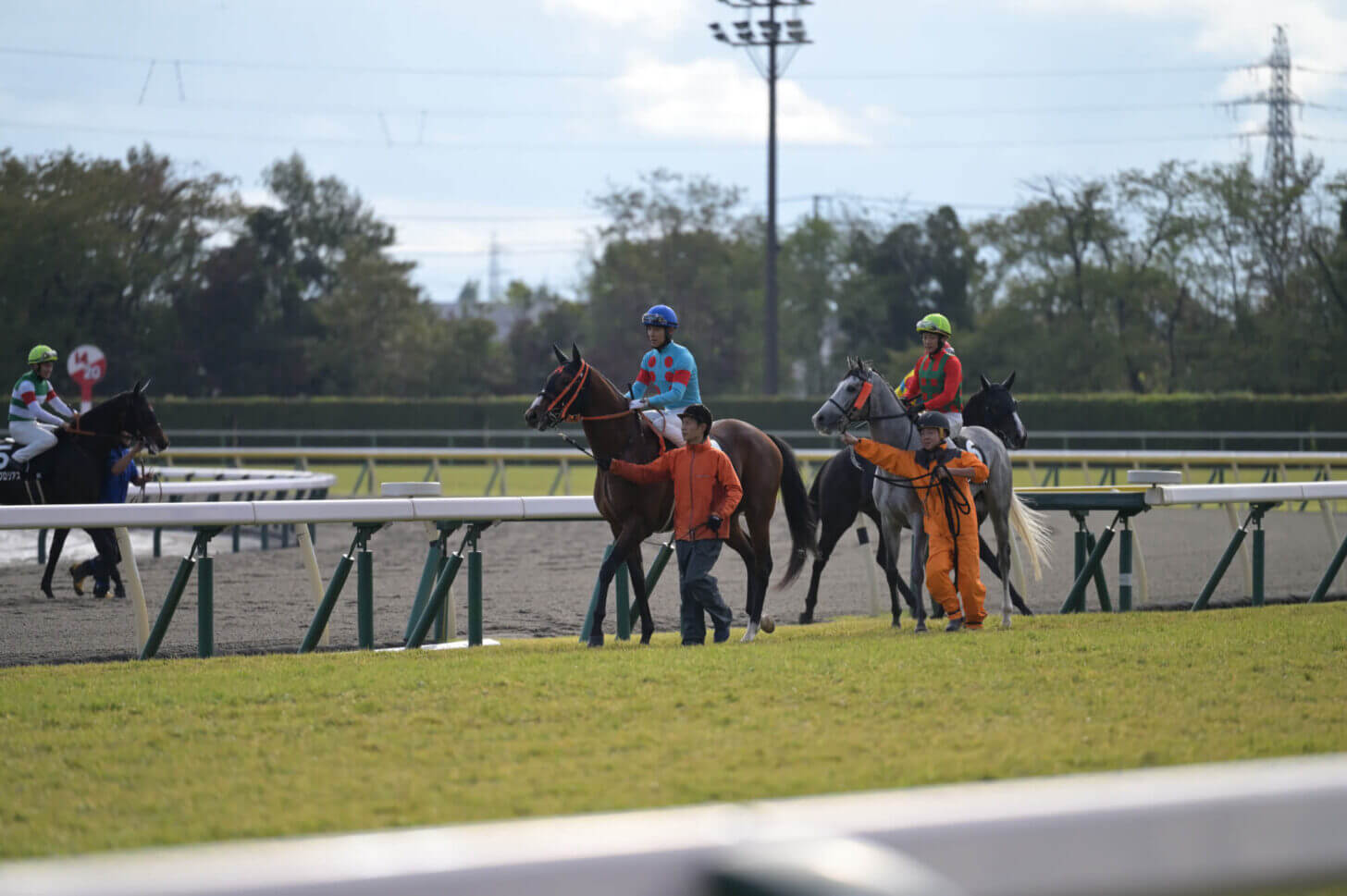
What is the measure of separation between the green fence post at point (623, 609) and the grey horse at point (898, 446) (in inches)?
55.4

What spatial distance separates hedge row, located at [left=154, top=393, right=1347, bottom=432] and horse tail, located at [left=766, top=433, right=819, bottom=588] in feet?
78.8

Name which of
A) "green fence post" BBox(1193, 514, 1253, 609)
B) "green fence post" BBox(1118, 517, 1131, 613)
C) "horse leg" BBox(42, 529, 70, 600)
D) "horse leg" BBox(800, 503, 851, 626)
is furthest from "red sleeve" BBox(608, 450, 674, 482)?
"horse leg" BBox(42, 529, 70, 600)

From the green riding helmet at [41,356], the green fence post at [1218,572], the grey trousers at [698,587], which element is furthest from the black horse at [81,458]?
the green fence post at [1218,572]

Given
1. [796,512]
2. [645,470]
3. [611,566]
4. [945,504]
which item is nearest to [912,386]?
[945,504]

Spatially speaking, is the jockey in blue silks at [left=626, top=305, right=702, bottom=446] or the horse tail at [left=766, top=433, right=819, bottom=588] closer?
the jockey in blue silks at [left=626, top=305, right=702, bottom=446]

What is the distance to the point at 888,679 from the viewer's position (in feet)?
19.6

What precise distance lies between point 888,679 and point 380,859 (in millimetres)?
5134

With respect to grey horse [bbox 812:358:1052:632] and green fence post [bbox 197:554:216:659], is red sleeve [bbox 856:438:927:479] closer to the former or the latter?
grey horse [bbox 812:358:1052:632]

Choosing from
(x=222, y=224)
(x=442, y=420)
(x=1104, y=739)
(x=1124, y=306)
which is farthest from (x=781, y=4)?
(x=1104, y=739)

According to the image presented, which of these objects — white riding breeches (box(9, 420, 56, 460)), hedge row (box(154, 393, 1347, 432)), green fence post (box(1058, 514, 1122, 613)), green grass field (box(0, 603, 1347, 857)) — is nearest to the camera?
green grass field (box(0, 603, 1347, 857))

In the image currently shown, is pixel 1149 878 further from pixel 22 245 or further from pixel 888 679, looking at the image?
pixel 22 245

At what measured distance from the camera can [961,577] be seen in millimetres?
8266

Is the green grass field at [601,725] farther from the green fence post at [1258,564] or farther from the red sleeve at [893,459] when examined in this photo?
the green fence post at [1258,564]

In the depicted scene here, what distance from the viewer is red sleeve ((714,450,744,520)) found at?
317 inches
